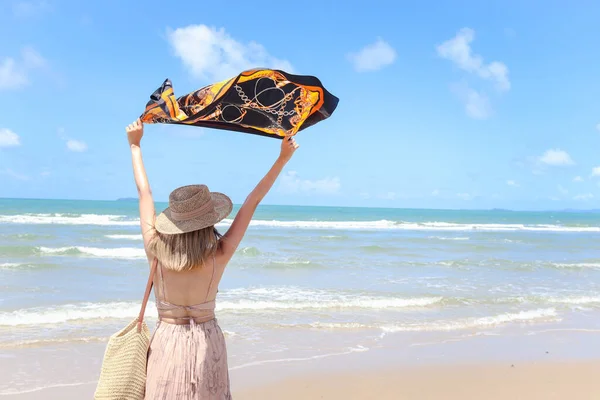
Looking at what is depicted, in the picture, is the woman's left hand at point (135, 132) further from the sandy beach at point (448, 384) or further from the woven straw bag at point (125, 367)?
the sandy beach at point (448, 384)

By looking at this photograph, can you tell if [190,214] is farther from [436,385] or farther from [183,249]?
[436,385]

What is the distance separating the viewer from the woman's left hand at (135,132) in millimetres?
2451

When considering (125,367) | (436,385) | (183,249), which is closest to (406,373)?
(436,385)

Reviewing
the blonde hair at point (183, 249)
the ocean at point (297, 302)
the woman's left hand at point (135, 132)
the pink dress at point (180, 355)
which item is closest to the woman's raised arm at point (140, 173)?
the woman's left hand at point (135, 132)

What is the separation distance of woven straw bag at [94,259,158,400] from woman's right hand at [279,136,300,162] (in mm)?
760

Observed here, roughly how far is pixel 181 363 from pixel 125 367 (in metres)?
0.22

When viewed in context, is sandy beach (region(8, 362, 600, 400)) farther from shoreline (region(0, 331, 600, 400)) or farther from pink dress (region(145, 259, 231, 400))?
pink dress (region(145, 259, 231, 400))

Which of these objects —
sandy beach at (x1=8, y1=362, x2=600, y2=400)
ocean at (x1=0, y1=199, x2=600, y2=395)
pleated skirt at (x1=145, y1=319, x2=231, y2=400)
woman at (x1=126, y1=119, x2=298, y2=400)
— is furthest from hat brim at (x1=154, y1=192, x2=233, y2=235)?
ocean at (x1=0, y1=199, x2=600, y2=395)

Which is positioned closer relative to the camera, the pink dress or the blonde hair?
the blonde hair

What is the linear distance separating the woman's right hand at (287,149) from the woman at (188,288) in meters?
0.33

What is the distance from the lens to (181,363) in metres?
2.21

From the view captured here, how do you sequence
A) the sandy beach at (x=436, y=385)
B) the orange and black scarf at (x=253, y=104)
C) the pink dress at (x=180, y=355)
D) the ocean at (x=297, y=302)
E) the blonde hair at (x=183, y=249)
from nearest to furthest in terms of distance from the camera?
1. the blonde hair at (x=183, y=249)
2. the pink dress at (x=180, y=355)
3. the orange and black scarf at (x=253, y=104)
4. the sandy beach at (x=436, y=385)
5. the ocean at (x=297, y=302)

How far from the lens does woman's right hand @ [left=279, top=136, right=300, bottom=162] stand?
253cm

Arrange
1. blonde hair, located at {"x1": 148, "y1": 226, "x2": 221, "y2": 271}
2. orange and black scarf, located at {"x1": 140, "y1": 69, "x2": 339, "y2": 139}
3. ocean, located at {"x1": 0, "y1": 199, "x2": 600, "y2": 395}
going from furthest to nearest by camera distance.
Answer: ocean, located at {"x1": 0, "y1": 199, "x2": 600, "y2": 395}, orange and black scarf, located at {"x1": 140, "y1": 69, "x2": 339, "y2": 139}, blonde hair, located at {"x1": 148, "y1": 226, "x2": 221, "y2": 271}
